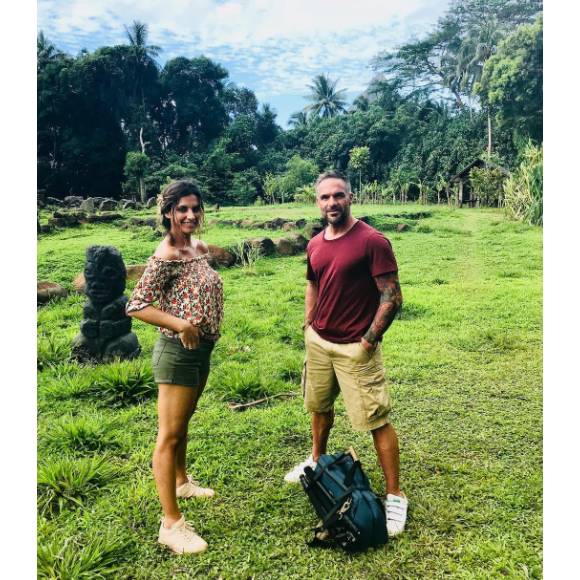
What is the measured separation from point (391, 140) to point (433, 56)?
9.54 metres

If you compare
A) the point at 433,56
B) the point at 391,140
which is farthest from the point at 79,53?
the point at 433,56

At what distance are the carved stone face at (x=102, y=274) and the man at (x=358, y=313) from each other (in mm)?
2494

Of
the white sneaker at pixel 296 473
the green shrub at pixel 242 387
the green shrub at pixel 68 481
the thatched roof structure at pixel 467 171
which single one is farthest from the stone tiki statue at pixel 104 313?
the thatched roof structure at pixel 467 171

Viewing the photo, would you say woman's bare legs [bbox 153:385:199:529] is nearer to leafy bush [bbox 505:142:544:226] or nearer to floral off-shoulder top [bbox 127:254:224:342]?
floral off-shoulder top [bbox 127:254:224:342]

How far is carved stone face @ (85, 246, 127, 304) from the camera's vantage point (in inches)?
156

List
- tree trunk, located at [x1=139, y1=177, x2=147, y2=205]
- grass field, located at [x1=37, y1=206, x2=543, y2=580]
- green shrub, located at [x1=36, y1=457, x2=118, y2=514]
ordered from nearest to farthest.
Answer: grass field, located at [x1=37, y1=206, x2=543, y2=580]
green shrub, located at [x1=36, y1=457, x2=118, y2=514]
tree trunk, located at [x1=139, y1=177, x2=147, y2=205]

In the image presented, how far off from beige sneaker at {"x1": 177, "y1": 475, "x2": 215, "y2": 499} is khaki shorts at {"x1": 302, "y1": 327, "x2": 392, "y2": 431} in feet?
2.37

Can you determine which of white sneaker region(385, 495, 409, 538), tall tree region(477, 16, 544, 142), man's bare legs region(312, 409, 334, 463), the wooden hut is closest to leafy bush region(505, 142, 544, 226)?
the wooden hut

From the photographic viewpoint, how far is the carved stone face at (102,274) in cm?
397

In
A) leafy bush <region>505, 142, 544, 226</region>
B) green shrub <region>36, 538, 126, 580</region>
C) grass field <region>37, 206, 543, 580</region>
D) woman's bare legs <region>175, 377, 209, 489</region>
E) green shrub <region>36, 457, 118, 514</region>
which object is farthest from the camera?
leafy bush <region>505, 142, 544, 226</region>

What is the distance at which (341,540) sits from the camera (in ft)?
6.26

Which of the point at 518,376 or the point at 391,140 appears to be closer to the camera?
the point at 518,376

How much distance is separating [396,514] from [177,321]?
1.28m
